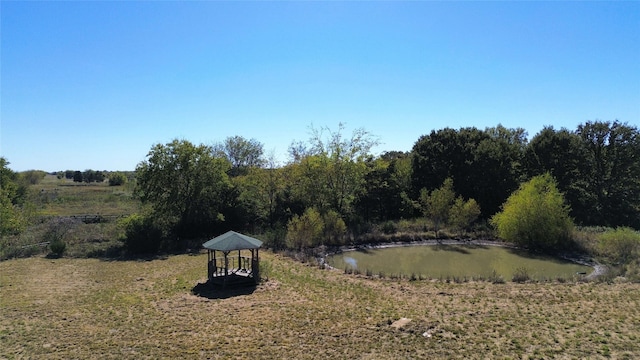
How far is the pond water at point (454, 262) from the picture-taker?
19859 millimetres

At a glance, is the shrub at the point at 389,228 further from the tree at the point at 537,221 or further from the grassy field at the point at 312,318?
the grassy field at the point at 312,318

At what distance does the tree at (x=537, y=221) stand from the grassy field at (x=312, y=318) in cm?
818

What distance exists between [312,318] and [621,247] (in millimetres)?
19579

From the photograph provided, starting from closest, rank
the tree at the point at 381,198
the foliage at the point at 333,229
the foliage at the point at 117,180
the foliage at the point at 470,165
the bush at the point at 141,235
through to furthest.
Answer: the bush at the point at 141,235
the foliage at the point at 333,229
the foliage at the point at 470,165
the tree at the point at 381,198
the foliage at the point at 117,180

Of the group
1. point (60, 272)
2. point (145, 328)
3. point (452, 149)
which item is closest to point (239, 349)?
point (145, 328)

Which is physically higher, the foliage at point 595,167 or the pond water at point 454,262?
the foliage at point 595,167

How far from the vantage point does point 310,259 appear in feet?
72.0

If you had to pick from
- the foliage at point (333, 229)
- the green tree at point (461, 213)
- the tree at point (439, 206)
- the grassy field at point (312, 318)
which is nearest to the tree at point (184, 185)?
the foliage at point (333, 229)

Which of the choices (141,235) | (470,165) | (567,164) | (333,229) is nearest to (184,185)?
(141,235)

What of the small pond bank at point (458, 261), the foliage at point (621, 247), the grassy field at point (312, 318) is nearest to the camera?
the grassy field at point (312, 318)

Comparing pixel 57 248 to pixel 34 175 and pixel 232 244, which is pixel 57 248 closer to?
pixel 232 244

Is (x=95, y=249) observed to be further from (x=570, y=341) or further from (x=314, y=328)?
(x=570, y=341)

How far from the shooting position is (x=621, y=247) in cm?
2142

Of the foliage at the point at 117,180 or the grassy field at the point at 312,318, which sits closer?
the grassy field at the point at 312,318
